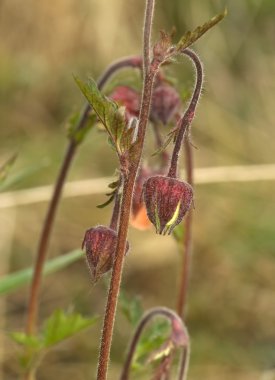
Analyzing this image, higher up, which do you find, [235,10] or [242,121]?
[235,10]

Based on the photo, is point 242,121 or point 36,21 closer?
point 242,121

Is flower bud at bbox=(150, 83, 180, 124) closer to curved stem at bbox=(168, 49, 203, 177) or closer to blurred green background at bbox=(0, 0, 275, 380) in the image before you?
curved stem at bbox=(168, 49, 203, 177)

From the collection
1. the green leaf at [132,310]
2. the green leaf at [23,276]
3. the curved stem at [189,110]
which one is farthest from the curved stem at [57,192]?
the curved stem at [189,110]

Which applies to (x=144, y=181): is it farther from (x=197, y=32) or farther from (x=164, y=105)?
(x=164, y=105)

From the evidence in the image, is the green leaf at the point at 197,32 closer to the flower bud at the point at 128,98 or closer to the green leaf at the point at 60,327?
the flower bud at the point at 128,98

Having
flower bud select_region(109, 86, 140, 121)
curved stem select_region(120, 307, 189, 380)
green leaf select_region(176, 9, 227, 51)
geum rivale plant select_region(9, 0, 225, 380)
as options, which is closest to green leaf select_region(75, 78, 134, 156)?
geum rivale plant select_region(9, 0, 225, 380)

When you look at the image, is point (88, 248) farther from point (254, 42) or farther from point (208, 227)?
point (254, 42)

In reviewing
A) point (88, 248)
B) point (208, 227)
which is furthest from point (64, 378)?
point (88, 248)
